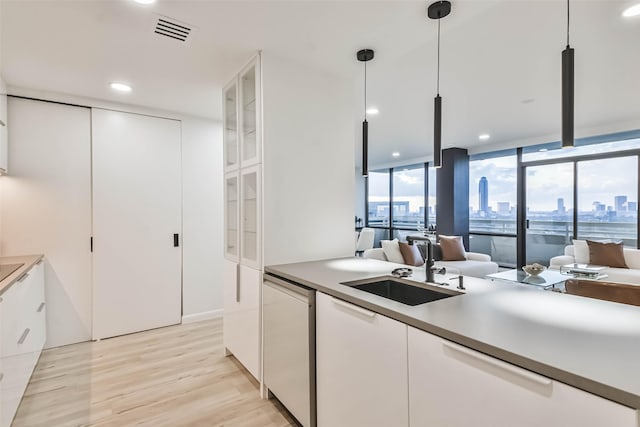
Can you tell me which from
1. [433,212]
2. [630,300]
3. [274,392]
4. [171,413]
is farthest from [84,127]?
[433,212]

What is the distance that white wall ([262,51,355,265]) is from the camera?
2398 mm

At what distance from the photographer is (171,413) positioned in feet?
7.09

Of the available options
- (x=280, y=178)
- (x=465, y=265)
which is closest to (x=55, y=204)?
(x=280, y=178)

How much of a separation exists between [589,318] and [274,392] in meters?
1.86

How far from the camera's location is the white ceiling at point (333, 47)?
6.31 ft

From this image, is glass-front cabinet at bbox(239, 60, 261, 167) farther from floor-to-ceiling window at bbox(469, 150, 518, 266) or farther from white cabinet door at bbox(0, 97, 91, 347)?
floor-to-ceiling window at bbox(469, 150, 518, 266)

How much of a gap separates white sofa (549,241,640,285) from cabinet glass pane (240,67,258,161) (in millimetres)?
4628

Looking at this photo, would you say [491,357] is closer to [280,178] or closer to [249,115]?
[280,178]

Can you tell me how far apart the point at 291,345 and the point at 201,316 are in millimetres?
2394

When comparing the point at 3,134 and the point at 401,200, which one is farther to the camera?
the point at 401,200

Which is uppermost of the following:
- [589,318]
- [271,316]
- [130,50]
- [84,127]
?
[130,50]

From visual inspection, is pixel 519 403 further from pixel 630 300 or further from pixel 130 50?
pixel 130 50

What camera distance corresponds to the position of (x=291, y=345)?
6.61ft

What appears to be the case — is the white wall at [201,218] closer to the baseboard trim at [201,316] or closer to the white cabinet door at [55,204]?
the baseboard trim at [201,316]
